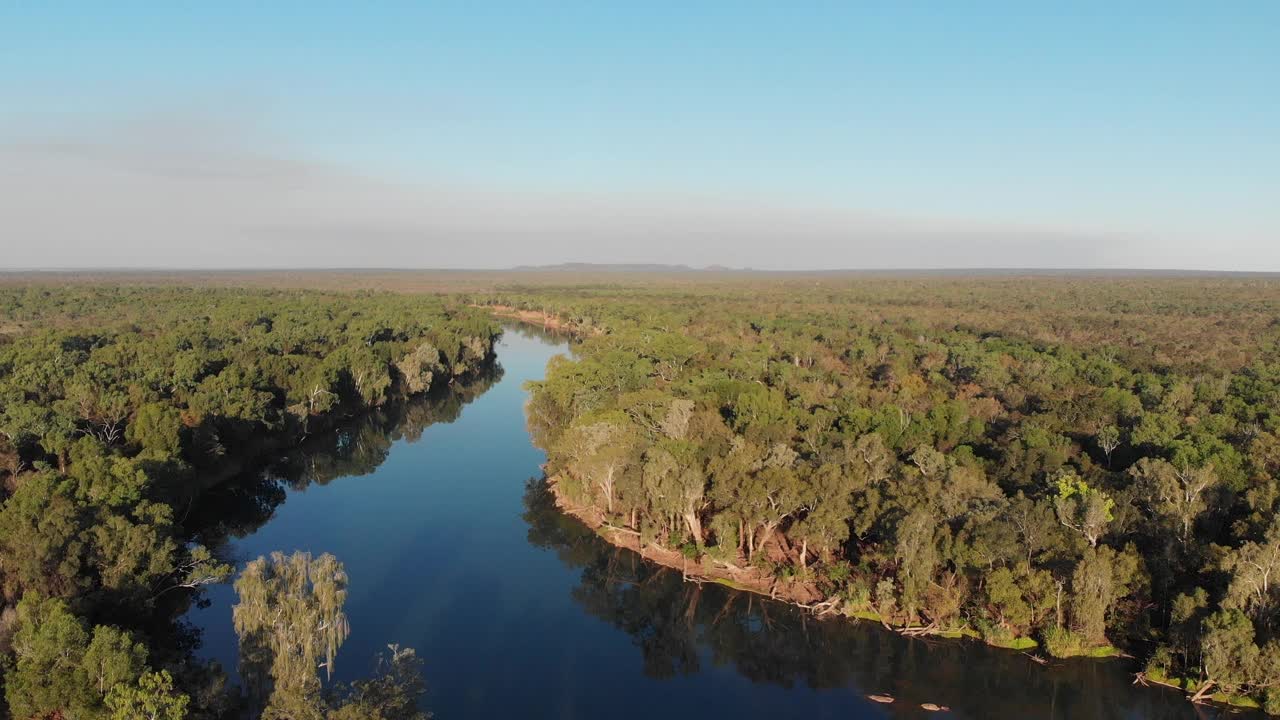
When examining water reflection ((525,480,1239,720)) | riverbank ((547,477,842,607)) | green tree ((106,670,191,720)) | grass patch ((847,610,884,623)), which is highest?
green tree ((106,670,191,720))

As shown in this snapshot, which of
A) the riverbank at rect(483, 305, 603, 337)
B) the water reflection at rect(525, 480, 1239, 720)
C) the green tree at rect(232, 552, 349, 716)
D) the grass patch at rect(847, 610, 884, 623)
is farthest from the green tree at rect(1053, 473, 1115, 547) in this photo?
the riverbank at rect(483, 305, 603, 337)

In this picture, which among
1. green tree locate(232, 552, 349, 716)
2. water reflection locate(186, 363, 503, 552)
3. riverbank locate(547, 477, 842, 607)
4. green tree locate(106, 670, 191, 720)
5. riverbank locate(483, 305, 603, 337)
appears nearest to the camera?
green tree locate(106, 670, 191, 720)

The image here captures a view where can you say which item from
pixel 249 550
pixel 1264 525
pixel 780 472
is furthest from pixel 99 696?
pixel 1264 525

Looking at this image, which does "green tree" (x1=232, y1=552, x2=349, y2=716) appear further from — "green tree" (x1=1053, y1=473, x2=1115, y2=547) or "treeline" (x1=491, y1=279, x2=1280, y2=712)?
"green tree" (x1=1053, y1=473, x2=1115, y2=547)

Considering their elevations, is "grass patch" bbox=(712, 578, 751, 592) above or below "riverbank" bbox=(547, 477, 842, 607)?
below

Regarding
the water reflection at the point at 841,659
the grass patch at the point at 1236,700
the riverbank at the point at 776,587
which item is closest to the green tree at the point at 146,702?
the water reflection at the point at 841,659

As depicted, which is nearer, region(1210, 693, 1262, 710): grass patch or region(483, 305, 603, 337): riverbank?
region(1210, 693, 1262, 710): grass patch

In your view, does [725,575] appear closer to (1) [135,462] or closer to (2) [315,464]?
(1) [135,462]

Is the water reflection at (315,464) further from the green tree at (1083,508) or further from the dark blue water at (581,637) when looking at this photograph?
the green tree at (1083,508)
